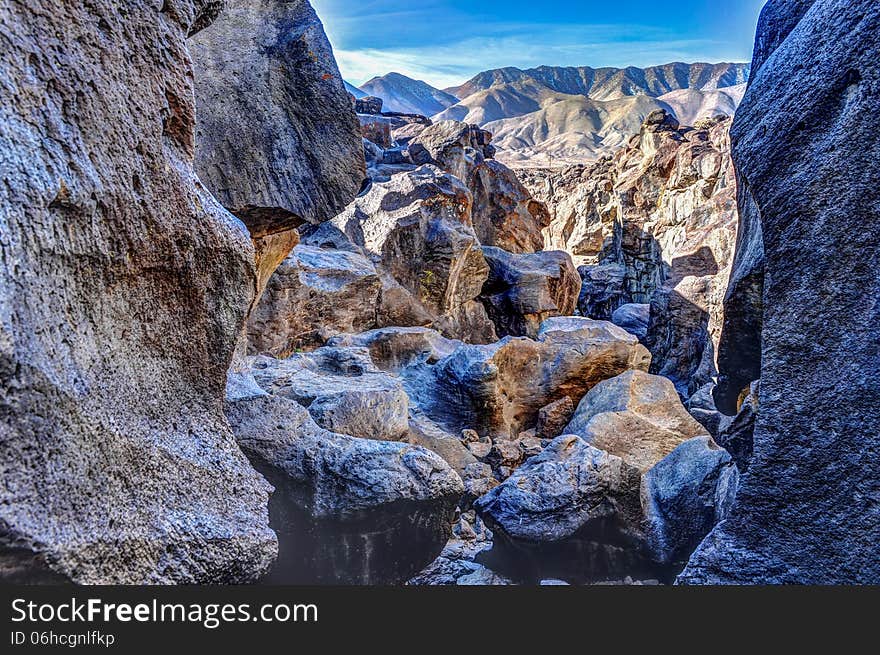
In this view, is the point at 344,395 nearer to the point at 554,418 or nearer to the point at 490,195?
the point at 554,418

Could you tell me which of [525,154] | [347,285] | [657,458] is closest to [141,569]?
[657,458]

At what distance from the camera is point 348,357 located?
826 cm

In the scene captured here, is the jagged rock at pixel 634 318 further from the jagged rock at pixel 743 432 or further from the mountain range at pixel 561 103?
the mountain range at pixel 561 103

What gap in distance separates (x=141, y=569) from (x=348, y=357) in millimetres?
5926

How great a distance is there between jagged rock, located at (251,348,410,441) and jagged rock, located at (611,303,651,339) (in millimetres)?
12654

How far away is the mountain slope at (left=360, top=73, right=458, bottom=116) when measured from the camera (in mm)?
103575

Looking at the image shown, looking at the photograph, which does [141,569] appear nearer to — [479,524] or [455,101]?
[479,524]

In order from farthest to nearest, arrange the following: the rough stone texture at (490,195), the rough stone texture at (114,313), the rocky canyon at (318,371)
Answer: the rough stone texture at (490,195) → the rocky canyon at (318,371) → the rough stone texture at (114,313)

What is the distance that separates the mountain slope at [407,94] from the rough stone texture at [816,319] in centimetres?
9932

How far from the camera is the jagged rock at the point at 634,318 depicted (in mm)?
18594

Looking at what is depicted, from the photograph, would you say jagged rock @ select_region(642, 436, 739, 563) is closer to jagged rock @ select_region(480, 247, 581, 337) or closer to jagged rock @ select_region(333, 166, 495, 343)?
jagged rock @ select_region(333, 166, 495, 343)

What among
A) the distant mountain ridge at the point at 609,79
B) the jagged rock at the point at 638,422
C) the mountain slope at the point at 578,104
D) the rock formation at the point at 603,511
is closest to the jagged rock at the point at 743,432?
the rock formation at the point at 603,511

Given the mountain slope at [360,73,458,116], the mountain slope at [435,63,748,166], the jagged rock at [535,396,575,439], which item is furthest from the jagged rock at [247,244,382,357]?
the mountain slope at [360,73,458,116]

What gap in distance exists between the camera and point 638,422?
7.32 m
